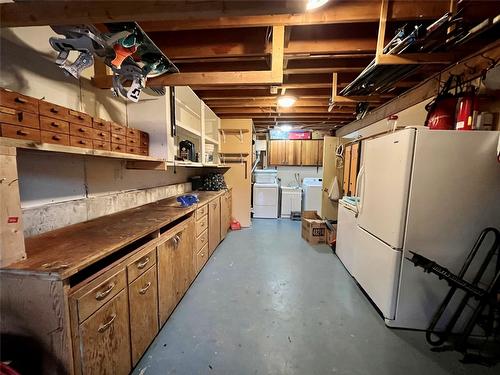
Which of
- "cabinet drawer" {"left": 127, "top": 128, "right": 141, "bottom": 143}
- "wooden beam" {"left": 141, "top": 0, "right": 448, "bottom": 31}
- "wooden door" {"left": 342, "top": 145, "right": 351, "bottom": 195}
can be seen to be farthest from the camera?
"wooden door" {"left": 342, "top": 145, "right": 351, "bottom": 195}

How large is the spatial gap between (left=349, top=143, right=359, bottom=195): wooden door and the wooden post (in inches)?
139

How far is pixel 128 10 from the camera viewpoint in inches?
39.4

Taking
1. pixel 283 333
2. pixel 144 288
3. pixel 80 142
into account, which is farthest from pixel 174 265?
pixel 80 142

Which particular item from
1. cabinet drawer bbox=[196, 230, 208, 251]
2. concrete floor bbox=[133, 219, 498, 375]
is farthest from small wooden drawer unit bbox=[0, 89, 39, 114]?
cabinet drawer bbox=[196, 230, 208, 251]

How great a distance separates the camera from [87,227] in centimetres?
151

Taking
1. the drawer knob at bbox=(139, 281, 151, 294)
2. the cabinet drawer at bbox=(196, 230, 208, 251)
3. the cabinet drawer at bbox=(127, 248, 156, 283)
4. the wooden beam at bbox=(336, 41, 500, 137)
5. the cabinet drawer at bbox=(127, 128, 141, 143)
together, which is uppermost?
the wooden beam at bbox=(336, 41, 500, 137)

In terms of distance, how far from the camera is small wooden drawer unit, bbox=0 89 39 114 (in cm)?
98

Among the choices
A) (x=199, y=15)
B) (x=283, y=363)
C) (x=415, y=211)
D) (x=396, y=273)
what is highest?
(x=199, y=15)

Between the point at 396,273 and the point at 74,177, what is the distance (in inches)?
104

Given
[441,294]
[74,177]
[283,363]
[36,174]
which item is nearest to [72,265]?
[36,174]

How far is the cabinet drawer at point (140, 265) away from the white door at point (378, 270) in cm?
191

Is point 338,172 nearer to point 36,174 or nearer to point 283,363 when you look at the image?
point 283,363

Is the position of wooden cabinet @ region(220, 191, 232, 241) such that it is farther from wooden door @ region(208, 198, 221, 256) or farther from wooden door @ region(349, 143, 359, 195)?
wooden door @ region(349, 143, 359, 195)

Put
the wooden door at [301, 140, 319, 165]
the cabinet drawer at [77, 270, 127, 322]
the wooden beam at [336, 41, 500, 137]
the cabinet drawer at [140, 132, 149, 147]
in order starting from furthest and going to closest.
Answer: the wooden door at [301, 140, 319, 165] → the cabinet drawer at [140, 132, 149, 147] → the wooden beam at [336, 41, 500, 137] → the cabinet drawer at [77, 270, 127, 322]
